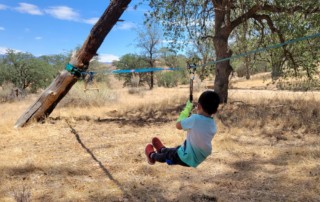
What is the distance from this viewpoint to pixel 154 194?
491 centimetres

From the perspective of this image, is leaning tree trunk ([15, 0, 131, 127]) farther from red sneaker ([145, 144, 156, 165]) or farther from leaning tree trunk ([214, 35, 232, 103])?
red sneaker ([145, 144, 156, 165])

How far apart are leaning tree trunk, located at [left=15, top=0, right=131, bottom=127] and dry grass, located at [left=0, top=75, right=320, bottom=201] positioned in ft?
1.39

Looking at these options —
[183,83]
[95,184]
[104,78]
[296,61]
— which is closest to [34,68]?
[104,78]

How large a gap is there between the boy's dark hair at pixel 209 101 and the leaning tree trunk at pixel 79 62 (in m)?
6.29

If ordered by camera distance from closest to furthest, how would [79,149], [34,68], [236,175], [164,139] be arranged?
[236,175] < [79,149] < [164,139] < [34,68]

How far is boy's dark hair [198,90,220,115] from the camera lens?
3.76 m

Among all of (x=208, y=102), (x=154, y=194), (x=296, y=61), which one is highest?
(x=296, y=61)

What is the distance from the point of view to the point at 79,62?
31.4 feet

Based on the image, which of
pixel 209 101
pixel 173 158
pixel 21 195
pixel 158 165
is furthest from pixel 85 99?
pixel 209 101

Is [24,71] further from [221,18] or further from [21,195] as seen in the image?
[21,195]

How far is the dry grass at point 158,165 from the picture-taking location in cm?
494

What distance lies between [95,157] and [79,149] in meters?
0.76

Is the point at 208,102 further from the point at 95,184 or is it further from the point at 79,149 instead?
the point at 79,149

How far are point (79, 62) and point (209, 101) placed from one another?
6.59 metres
